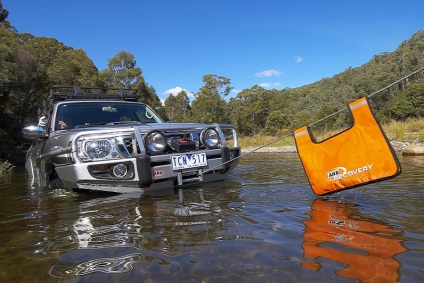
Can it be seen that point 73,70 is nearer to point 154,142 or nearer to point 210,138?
point 210,138

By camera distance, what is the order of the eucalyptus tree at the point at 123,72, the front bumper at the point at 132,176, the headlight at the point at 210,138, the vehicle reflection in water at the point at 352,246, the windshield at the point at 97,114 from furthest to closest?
1. the eucalyptus tree at the point at 123,72
2. the windshield at the point at 97,114
3. the headlight at the point at 210,138
4. the front bumper at the point at 132,176
5. the vehicle reflection in water at the point at 352,246

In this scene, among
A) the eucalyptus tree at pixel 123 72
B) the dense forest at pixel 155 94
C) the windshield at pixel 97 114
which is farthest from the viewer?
the eucalyptus tree at pixel 123 72

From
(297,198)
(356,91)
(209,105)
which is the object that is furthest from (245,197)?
(356,91)

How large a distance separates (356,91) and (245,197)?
52.6m

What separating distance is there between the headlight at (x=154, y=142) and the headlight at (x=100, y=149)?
0.30 m

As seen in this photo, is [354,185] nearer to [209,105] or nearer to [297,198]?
[297,198]

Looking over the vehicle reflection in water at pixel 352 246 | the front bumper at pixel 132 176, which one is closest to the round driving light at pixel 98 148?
the front bumper at pixel 132 176

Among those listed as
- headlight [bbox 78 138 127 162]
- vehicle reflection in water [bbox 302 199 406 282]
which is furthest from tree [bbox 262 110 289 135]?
vehicle reflection in water [bbox 302 199 406 282]

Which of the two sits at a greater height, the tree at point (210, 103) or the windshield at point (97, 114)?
the tree at point (210, 103)

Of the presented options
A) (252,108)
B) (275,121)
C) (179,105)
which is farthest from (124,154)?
(179,105)

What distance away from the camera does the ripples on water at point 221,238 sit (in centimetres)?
175

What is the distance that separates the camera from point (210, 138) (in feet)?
15.4

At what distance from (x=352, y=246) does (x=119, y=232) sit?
5.51ft

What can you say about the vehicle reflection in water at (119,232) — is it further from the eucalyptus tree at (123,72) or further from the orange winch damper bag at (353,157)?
the eucalyptus tree at (123,72)
